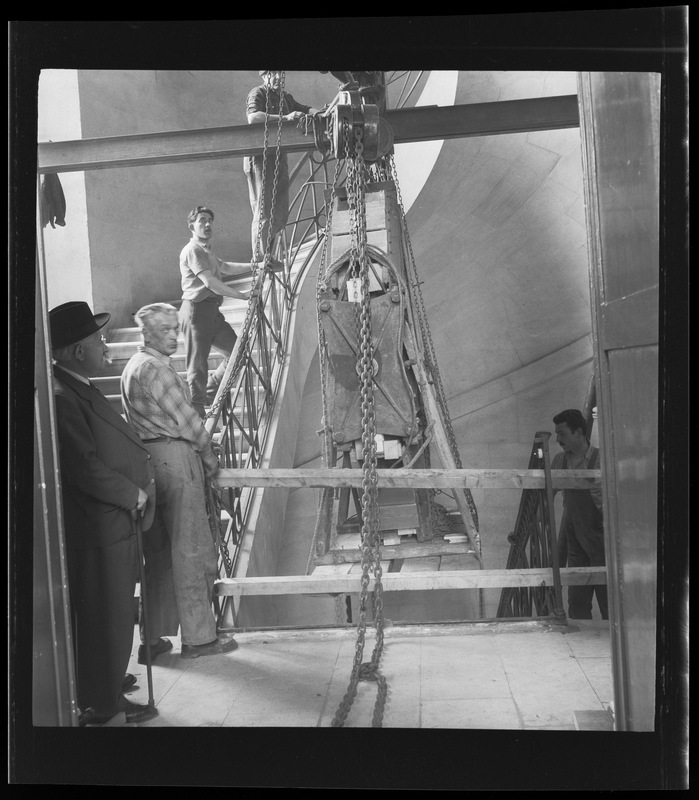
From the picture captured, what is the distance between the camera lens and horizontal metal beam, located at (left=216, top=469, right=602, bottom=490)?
4336 mm

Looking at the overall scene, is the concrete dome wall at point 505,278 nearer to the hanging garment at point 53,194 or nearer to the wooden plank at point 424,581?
the hanging garment at point 53,194

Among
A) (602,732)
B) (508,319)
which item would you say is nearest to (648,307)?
(602,732)

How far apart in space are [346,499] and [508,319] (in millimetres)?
6956

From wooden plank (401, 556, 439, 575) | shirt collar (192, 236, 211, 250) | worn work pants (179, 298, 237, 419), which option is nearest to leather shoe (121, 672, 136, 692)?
wooden plank (401, 556, 439, 575)

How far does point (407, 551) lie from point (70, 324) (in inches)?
109

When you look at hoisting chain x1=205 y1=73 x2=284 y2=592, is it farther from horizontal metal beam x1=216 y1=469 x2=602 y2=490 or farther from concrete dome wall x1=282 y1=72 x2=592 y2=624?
concrete dome wall x1=282 y1=72 x2=592 y2=624

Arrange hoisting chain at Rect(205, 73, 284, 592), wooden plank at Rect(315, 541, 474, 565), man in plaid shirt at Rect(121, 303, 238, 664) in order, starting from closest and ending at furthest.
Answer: man in plaid shirt at Rect(121, 303, 238, 664), hoisting chain at Rect(205, 73, 284, 592), wooden plank at Rect(315, 541, 474, 565)

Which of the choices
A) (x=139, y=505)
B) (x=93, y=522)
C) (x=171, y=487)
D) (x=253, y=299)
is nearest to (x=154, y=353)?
(x=171, y=487)

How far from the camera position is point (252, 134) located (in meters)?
5.55

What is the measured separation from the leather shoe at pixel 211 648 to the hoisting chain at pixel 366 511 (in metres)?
0.78

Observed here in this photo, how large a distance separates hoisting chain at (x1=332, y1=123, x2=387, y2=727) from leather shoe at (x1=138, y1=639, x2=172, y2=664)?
3.70 feet

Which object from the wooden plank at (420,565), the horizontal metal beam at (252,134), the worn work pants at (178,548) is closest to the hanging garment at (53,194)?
the horizontal metal beam at (252,134)

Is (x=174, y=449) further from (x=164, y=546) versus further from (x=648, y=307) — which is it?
(x=648, y=307)

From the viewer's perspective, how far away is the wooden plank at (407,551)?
5.29 meters
